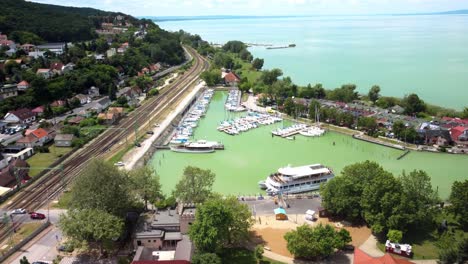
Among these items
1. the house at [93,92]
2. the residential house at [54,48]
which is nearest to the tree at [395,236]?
the house at [93,92]

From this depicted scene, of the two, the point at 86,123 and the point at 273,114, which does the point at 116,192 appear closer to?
the point at 86,123

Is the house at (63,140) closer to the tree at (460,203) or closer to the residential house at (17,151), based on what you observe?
the residential house at (17,151)

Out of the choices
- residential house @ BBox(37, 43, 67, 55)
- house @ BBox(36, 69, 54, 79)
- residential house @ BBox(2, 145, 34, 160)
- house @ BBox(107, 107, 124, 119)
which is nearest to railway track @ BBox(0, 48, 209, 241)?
house @ BBox(107, 107, 124, 119)

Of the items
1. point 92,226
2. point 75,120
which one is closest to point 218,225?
point 92,226

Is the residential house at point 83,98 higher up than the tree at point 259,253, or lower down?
higher up

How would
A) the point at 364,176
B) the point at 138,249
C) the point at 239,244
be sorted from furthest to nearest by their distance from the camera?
the point at 364,176
the point at 239,244
the point at 138,249

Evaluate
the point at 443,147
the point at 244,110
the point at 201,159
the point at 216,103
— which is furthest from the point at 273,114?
the point at 443,147
